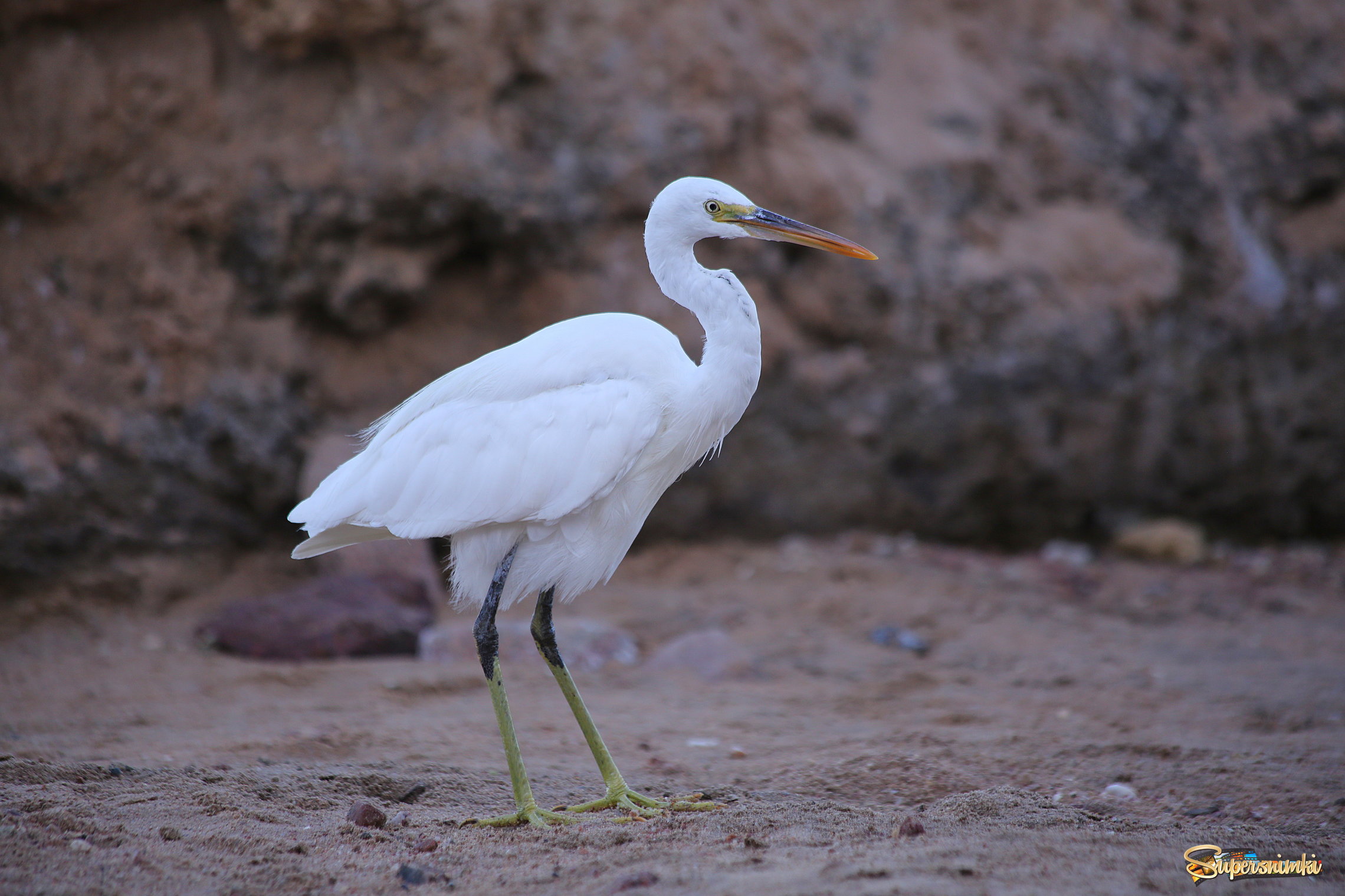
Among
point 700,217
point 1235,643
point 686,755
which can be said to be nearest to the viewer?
point 700,217

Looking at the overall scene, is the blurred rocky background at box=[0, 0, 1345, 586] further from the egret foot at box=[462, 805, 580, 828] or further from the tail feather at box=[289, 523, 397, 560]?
the egret foot at box=[462, 805, 580, 828]

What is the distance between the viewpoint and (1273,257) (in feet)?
27.7

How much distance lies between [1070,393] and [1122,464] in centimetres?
73

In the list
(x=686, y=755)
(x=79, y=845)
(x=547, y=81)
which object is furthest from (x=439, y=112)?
(x=79, y=845)

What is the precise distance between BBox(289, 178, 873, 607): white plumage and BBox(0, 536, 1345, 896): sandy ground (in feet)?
3.19

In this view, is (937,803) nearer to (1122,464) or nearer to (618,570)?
(618,570)

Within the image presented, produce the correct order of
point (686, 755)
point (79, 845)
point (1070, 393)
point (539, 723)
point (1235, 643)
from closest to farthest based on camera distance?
point (79, 845)
point (686, 755)
point (539, 723)
point (1235, 643)
point (1070, 393)

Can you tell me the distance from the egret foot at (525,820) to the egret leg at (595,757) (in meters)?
0.16

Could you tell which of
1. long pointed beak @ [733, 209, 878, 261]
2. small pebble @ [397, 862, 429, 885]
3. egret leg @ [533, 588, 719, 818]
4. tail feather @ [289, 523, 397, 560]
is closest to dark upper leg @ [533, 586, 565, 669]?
egret leg @ [533, 588, 719, 818]

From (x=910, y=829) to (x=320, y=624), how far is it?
3967mm

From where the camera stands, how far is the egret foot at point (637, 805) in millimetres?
3926

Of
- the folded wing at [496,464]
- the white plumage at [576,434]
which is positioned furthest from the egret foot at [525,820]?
the folded wing at [496,464]

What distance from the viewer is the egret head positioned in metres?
4.30

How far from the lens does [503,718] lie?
4.04 meters
